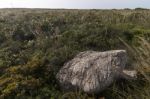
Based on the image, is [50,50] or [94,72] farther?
[50,50]

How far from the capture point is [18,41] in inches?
340

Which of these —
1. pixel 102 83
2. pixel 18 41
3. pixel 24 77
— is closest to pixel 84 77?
pixel 102 83

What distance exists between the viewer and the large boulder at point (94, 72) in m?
5.99

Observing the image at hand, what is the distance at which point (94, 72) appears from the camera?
20.1 ft

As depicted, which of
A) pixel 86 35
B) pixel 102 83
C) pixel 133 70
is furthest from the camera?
pixel 86 35

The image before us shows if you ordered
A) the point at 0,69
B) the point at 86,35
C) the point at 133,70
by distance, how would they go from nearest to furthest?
the point at 133,70, the point at 0,69, the point at 86,35

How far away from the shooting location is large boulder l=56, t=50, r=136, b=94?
599cm

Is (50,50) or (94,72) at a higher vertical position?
(50,50)

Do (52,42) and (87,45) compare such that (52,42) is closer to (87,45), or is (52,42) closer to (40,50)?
(40,50)

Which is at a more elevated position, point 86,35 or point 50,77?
point 86,35

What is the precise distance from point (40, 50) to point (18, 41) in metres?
1.37

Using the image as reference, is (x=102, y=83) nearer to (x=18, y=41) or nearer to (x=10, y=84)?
(x=10, y=84)

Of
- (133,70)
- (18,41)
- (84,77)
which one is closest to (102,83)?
(84,77)

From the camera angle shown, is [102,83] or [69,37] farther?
[69,37]
